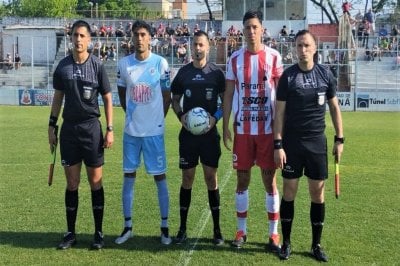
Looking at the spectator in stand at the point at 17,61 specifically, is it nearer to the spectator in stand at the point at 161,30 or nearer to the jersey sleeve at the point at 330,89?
the spectator in stand at the point at 161,30

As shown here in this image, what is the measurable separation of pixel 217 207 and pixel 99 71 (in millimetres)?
2011

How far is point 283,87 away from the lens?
537 cm

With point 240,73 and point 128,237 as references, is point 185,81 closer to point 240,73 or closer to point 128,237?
point 240,73

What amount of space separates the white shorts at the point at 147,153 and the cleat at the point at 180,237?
2.32 feet

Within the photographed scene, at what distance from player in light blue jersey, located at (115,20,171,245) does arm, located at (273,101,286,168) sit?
1346 millimetres

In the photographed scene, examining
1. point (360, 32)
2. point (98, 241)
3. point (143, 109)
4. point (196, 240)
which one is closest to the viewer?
point (98, 241)

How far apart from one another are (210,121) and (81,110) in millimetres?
1394

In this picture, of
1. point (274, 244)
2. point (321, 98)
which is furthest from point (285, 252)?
point (321, 98)

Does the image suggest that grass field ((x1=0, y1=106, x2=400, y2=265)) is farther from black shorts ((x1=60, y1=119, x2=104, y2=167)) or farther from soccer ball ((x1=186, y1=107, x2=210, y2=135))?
soccer ball ((x1=186, y1=107, x2=210, y2=135))

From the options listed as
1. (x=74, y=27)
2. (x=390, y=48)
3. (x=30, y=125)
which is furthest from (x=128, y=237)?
(x=390, y=48)

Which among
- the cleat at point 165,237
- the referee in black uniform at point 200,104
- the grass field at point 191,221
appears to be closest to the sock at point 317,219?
the grass field at point 191,221

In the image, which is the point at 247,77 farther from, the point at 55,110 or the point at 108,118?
the point at 55,110

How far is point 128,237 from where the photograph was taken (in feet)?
20.0

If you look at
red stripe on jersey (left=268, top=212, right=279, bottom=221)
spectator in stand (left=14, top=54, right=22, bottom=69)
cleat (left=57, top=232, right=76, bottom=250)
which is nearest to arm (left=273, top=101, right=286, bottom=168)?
red stripe on jersey (left=268, top=212, right=279, bottom=221)
